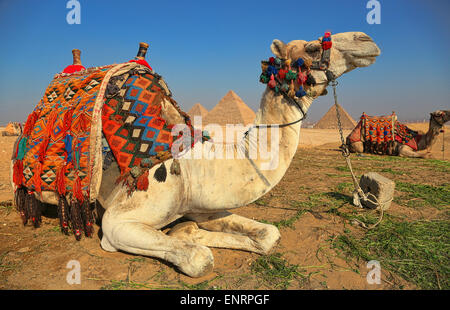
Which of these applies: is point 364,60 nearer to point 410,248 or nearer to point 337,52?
point 337,52

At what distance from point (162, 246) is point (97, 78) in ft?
6.10

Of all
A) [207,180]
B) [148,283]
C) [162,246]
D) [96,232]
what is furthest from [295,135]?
[96,232]

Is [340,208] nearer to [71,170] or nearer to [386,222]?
[386,222]

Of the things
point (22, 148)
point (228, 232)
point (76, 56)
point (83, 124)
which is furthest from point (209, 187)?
point (76, 56)

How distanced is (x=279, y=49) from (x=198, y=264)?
5.94 ft

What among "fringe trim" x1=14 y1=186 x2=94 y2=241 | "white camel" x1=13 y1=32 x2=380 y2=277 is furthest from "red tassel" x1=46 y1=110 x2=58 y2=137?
"white camel" x1=13 y1=32 x2=380 y2=277

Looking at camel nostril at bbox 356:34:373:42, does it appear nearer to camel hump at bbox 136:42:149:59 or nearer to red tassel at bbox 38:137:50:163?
camel hump at bbox 136:42:149:59

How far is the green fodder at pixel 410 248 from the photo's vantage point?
7.42 feet

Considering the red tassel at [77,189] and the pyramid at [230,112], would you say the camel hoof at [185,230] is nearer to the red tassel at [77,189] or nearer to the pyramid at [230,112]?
the red tassel at [77,189]

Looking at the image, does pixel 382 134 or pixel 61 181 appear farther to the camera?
pixel 382 134

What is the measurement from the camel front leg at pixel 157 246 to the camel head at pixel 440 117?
9.29m

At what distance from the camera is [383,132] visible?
34.0 ft

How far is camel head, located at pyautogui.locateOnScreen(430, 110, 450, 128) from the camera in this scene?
8443 millimetres

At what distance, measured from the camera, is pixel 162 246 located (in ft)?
7.26
